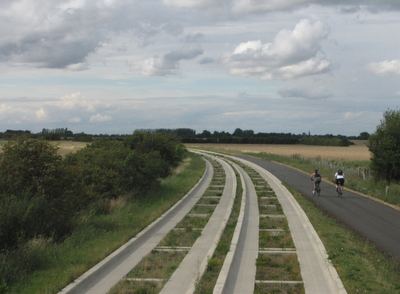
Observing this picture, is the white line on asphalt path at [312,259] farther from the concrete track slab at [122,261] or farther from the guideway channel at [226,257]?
the concrete track slab at [122,261]

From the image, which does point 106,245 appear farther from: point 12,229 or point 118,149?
point 118,149

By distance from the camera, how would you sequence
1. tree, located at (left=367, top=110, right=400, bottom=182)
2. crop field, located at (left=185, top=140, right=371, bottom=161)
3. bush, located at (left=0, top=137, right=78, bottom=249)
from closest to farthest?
bush, located at (left=0, top=137, right=78, bottom=249) < tree, located at (left=367, top=110, right=400, bottom=182) < crop field, located at (left=185, top=140, right=371, bottom=161)

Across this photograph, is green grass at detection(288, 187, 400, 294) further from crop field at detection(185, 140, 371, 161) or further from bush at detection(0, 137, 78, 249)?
crop field at detection(185, 140, 371, 161)

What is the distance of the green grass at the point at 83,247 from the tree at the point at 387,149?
59.2 feet

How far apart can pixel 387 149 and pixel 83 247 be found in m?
23.9

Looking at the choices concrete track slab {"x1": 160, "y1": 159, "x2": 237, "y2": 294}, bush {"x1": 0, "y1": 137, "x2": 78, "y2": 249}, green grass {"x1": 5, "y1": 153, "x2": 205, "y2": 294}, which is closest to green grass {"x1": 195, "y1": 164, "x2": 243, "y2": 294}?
concrete track slab {"x1": 160, "y1": 159, "x2": 237, "y2": 294}

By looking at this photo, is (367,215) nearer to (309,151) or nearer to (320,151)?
(309,151)

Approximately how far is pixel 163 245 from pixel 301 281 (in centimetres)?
393

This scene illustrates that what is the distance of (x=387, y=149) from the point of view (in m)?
27.2

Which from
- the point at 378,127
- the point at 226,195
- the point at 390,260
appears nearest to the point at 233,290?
the point at 390,260

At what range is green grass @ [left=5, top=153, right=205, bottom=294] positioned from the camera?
22.8ft

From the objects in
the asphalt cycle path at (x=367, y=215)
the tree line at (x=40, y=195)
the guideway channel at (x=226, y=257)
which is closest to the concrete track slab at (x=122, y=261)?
the guideway channel at (x=226, y=257)

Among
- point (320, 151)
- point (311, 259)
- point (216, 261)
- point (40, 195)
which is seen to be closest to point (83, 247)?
point (40, 195)

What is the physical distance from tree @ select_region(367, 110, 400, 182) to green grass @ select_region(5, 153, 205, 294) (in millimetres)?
18055
